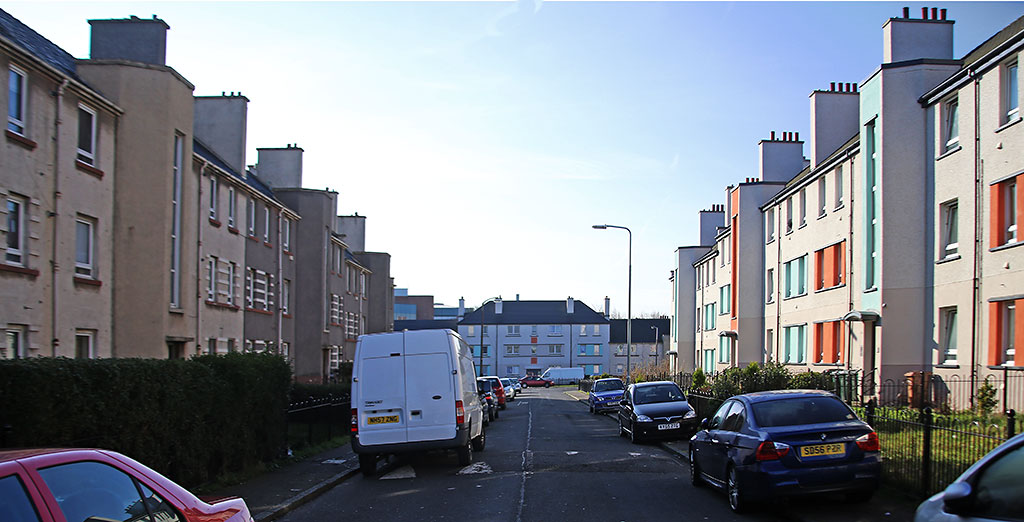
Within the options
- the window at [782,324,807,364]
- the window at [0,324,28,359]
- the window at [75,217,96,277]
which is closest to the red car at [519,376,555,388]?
the window at [782,324,807,364]

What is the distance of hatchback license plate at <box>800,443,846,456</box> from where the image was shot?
33.1 feet

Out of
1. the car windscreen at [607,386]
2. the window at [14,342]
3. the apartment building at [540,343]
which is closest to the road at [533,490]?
the window at [14,342]

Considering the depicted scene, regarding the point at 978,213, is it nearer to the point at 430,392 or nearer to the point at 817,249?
the point at 817,249

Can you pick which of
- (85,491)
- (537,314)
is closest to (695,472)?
(85,491)

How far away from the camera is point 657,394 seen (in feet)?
75.8

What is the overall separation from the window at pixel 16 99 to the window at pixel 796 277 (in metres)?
25.9

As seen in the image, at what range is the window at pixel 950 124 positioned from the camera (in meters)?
21.3

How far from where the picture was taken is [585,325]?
109 meters

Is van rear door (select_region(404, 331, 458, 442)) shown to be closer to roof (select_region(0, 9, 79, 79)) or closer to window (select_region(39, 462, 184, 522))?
roof (select_region(0, 9, 79, 79))

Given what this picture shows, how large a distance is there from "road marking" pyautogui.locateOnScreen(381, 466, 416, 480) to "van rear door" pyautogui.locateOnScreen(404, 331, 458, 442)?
0.75 m

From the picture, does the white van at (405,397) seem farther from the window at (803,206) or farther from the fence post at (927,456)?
the window at (803,206)

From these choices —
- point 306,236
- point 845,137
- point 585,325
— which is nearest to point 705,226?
point 845,137

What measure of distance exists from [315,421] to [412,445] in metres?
7.90

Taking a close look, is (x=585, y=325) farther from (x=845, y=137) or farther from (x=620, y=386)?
(x=845, y=137)
